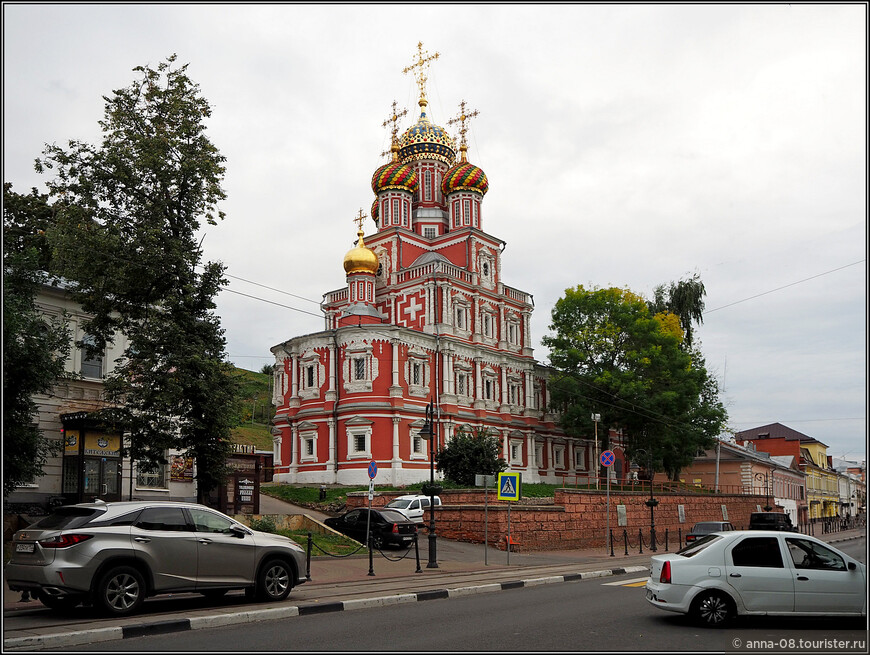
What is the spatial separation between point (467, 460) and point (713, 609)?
1207 inches

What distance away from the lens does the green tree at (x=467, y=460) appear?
4172 cm

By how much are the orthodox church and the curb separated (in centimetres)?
3114

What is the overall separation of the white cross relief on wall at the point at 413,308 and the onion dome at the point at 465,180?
35.2 feet

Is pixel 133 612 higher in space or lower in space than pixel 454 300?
lower

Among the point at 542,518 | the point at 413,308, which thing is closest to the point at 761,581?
the point at 542,518

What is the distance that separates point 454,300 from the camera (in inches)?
2192

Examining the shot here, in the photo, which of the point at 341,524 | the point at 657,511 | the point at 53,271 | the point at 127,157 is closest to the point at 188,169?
the point at 127,157

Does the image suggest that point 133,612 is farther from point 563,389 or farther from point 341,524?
point 563,389

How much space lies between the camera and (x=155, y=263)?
23.9 meters

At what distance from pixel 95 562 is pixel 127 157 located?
15.6 metres

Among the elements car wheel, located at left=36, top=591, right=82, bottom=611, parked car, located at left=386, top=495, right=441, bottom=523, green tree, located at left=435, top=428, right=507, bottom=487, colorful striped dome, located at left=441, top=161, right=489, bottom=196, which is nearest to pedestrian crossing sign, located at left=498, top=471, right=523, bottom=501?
parked car, located at left=386, top=495, right=441, bottom=523

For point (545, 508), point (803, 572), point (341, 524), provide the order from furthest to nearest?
point (545, 508)
point (341, 524)
point (803, 572)

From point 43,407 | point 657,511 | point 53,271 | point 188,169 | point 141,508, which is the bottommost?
point 657,511

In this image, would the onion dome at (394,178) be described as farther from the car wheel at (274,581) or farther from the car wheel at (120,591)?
the car wheel at (120,591)
